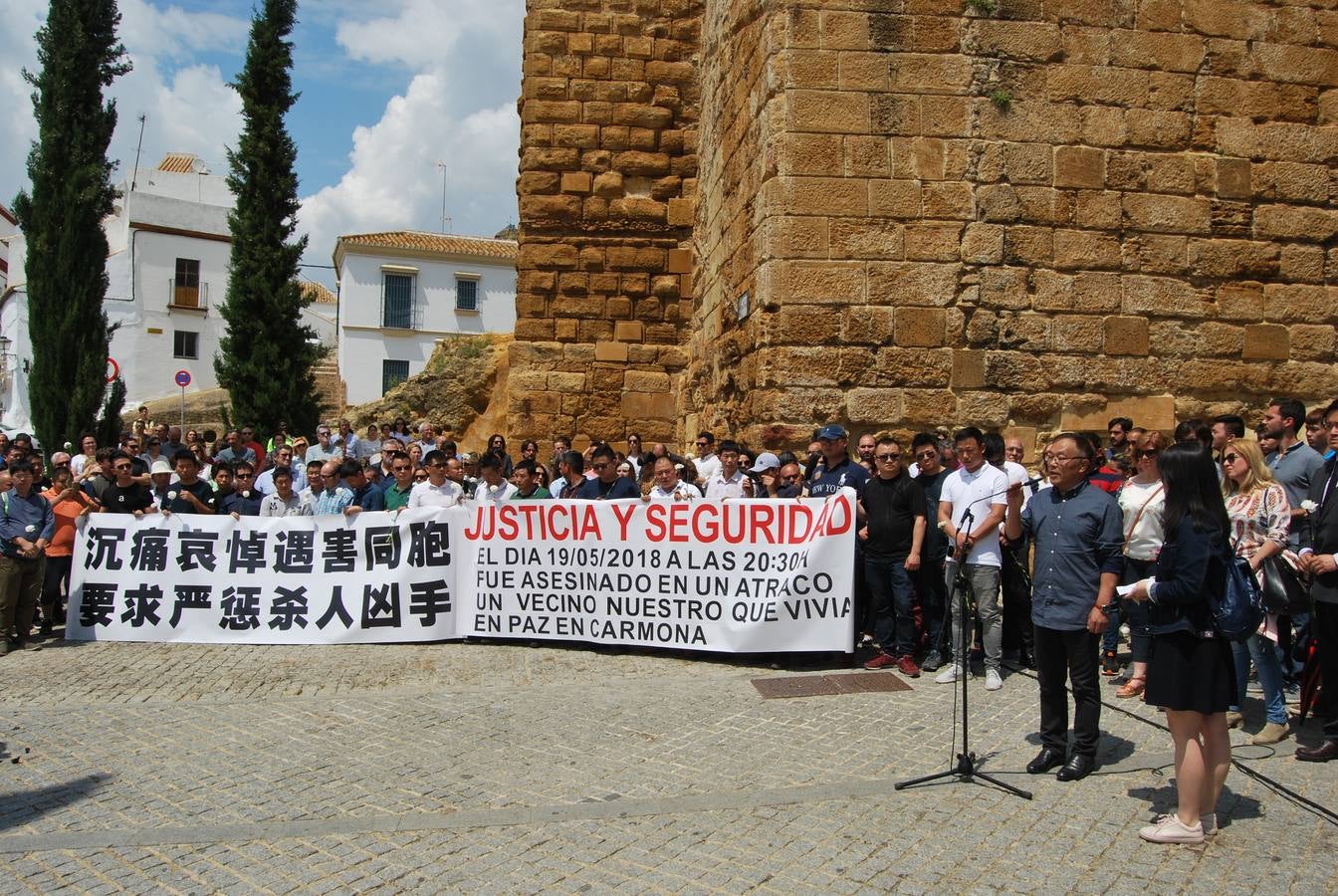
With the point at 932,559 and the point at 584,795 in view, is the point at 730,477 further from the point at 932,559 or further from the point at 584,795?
the point at 584,795

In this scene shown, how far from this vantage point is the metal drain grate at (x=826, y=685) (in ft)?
21.1

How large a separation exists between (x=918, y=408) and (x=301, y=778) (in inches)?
222

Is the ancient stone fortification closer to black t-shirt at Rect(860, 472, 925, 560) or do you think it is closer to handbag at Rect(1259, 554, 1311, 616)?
black t-shirt at Rect(860, 472, 925, 560)

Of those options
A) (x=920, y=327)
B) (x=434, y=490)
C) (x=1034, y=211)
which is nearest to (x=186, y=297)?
(x=434, y=490)

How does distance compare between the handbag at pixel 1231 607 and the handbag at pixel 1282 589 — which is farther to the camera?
the handbag at pixel 1282 589

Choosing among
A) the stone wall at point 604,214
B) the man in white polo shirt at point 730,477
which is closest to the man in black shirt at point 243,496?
the stone wall at point 604,214

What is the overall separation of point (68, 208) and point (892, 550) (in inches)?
915

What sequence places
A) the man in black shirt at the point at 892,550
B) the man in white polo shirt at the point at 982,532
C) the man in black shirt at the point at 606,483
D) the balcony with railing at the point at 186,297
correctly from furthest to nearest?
the balcony with railing at the point at 186,297, the man in black shirt at the point at 606,483, the man in black shirt at the point at 892,550, the man in white polo shirt at the point at 982,532

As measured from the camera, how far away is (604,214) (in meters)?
12.5

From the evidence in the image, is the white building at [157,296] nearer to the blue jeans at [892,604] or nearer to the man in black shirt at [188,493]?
the man in black shirt at [188,493]

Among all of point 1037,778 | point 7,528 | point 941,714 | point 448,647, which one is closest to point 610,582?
point 448,647

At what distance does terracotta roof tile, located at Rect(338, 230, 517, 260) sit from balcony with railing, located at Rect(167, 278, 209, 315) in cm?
561

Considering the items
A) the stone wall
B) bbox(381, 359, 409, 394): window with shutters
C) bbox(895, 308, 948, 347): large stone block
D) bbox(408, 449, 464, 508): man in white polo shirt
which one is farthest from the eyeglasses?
bbox(381, 359, 409, 394): window with shutters

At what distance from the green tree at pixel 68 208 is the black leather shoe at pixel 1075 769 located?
24.1m
